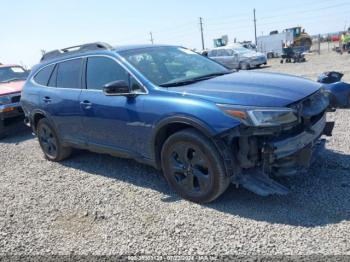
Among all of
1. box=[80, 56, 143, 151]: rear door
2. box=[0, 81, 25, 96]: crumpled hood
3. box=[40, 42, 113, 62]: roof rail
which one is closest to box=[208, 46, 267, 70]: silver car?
box=[0, 81, 25, 96]: crumpled hood

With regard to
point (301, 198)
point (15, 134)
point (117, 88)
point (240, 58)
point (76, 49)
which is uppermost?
point (76, 49)

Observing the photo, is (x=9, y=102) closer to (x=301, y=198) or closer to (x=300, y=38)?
(x=301, y=198)

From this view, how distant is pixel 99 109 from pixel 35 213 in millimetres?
1531

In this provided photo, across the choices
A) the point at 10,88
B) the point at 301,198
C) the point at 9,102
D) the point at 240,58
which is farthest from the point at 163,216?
the point at 240,58

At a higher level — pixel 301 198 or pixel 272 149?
pixel 272 149

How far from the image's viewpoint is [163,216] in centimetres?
409

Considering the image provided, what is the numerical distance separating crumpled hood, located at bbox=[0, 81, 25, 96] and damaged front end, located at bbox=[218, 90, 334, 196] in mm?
6962

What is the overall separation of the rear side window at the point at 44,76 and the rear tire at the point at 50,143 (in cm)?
65

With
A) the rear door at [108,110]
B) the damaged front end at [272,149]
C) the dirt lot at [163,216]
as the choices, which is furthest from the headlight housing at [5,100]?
the damaged front end at [272,149]

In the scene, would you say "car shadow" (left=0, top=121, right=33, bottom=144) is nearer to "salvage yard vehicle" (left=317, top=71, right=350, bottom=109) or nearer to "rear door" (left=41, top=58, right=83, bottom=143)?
"rear door" (left=41, top=58, right=83, bottom=143)

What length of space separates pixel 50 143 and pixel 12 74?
5.14 metres

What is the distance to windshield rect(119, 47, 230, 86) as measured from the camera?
469cm

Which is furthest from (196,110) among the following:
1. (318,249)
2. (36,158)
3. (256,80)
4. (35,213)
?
(36,158)

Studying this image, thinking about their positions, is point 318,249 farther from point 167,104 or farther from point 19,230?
point 19,230
